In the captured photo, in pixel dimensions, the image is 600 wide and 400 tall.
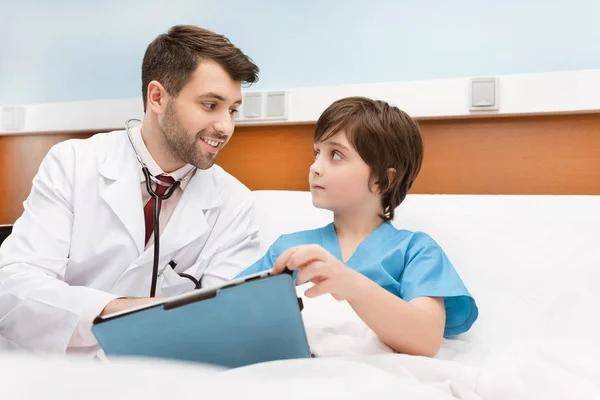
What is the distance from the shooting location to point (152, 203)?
4.98 feet

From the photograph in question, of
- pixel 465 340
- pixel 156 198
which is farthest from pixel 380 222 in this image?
pixel 156 198

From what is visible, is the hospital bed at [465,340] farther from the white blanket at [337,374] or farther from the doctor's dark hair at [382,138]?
the doctor's dark hair at [382,138]

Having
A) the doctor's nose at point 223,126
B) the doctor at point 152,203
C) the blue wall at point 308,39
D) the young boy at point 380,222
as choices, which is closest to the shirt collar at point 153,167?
→ the doctor at point 152,203

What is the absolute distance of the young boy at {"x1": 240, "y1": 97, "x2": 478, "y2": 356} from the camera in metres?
1.09

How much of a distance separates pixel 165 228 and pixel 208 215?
13cm

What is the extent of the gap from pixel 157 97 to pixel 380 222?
0.73 meters

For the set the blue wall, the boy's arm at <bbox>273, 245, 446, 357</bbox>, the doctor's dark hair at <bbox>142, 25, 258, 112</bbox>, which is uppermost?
the blue wall

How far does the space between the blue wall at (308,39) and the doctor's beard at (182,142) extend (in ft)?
2.27

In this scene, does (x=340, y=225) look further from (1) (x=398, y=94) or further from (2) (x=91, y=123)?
(2) (x=91, y=123)

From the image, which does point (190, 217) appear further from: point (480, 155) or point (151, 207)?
point (480, 155)

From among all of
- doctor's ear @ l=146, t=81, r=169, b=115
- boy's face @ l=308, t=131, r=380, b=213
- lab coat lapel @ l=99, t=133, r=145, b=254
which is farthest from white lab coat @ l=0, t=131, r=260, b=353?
boy's face @ l=308, t=131, r=380, b=213

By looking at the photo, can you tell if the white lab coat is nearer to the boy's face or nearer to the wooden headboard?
the boy's face

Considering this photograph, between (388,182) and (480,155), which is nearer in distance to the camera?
(388,182)

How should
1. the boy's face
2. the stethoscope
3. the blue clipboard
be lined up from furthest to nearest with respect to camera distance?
the stethoscope, the boy's face, the blue clipboard
